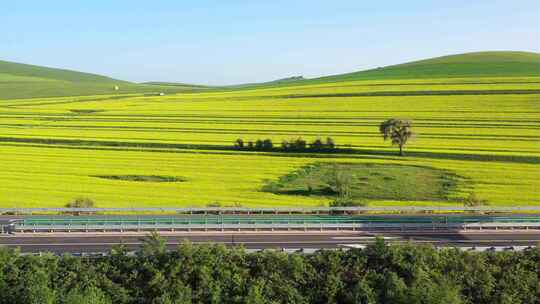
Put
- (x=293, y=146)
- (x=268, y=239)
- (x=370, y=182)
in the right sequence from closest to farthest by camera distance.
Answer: (x=268, y=239)
(x=370, y=182)
(x=293, y=146)

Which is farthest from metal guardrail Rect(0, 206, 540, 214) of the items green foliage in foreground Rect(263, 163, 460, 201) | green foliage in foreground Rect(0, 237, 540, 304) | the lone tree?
the lone tree

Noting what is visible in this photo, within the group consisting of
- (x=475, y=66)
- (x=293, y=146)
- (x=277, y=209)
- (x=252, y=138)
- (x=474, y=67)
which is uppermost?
(x=475, y=66)

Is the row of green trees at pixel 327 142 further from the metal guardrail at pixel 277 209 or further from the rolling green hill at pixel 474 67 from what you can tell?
the rolling green hill at pixel 474 67

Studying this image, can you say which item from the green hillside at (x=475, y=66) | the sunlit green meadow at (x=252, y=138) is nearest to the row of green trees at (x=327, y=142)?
the sunlit green meadow at (x=252, y=138)

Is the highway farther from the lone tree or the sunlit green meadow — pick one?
the lone tree

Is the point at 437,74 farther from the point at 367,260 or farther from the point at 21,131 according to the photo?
the point at 367,260

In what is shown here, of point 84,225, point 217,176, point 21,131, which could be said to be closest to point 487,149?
point 217,176

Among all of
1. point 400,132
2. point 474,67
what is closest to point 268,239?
point 400,132

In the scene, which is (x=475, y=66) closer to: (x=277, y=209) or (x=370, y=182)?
(x=370, y=182)
